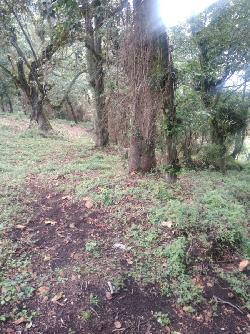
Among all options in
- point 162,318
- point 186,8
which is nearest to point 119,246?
point 162,318

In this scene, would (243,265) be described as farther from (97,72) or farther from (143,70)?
(97,72)

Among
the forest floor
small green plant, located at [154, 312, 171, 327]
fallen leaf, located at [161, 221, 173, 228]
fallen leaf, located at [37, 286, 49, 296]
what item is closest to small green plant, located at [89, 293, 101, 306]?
the forest floor

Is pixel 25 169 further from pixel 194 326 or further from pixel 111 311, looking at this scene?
pixel 194 326

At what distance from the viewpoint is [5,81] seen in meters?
19.9

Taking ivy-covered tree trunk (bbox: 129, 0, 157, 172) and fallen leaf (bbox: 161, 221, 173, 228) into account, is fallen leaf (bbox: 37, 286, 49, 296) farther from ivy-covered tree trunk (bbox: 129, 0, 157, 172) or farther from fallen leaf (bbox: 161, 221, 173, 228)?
ivy-covered tree trunk (bbox: 129, 0, 157, 172)

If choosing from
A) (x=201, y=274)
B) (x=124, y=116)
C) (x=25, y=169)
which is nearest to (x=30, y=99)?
(x=25, y=169)

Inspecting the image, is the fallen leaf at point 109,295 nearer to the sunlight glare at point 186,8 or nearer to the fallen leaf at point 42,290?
the fallen leaf at point 42,290

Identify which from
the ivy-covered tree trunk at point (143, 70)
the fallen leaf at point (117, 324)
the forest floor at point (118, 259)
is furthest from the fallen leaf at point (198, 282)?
the ivy-covered tree trunk at point (143, 70)

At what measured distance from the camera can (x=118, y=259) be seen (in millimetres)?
3900

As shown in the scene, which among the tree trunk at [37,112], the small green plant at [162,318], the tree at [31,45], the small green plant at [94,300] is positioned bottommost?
the small green plant at [162,318]

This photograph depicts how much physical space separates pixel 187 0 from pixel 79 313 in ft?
29.4

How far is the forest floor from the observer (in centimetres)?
312

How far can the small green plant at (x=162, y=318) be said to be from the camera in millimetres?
3074

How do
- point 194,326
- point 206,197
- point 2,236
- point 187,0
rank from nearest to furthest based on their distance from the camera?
point 194,326 → point 2,236 → point 206,197 → point 187,0
